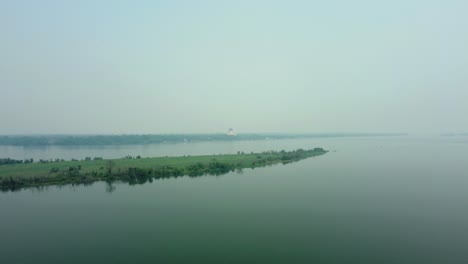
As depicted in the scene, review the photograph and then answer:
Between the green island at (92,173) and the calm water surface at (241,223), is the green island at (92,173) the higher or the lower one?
the higher one

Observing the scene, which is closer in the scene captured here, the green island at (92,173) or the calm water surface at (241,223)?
the calm water surface at (241,223)

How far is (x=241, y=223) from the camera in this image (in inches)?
342

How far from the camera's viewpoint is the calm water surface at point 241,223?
6.71 meters

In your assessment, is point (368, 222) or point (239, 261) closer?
point (239, 261)

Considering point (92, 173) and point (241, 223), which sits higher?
point (92, 173)

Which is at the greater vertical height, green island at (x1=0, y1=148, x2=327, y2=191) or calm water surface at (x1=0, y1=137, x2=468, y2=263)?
green island at (x1=0, y1=148, x2=327, y2=191)

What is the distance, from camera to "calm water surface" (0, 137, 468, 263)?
6.71m

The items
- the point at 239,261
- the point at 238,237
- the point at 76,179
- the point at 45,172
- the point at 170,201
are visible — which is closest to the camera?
the point at 239,261

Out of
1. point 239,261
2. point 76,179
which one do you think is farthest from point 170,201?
point 76,179

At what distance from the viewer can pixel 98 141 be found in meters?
48.7

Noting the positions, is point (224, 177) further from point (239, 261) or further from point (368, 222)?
point (239, 261)

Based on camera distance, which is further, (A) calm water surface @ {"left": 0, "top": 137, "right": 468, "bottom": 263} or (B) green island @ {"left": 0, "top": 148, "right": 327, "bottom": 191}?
(B) green island @ {"left": 0, "top": 148, "right": 327, "bottom": 191}

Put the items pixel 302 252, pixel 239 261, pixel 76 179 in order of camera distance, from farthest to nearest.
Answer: pixel 76 179, pixel 302 252, pixel 239 261

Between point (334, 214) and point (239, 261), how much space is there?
14.6ft
